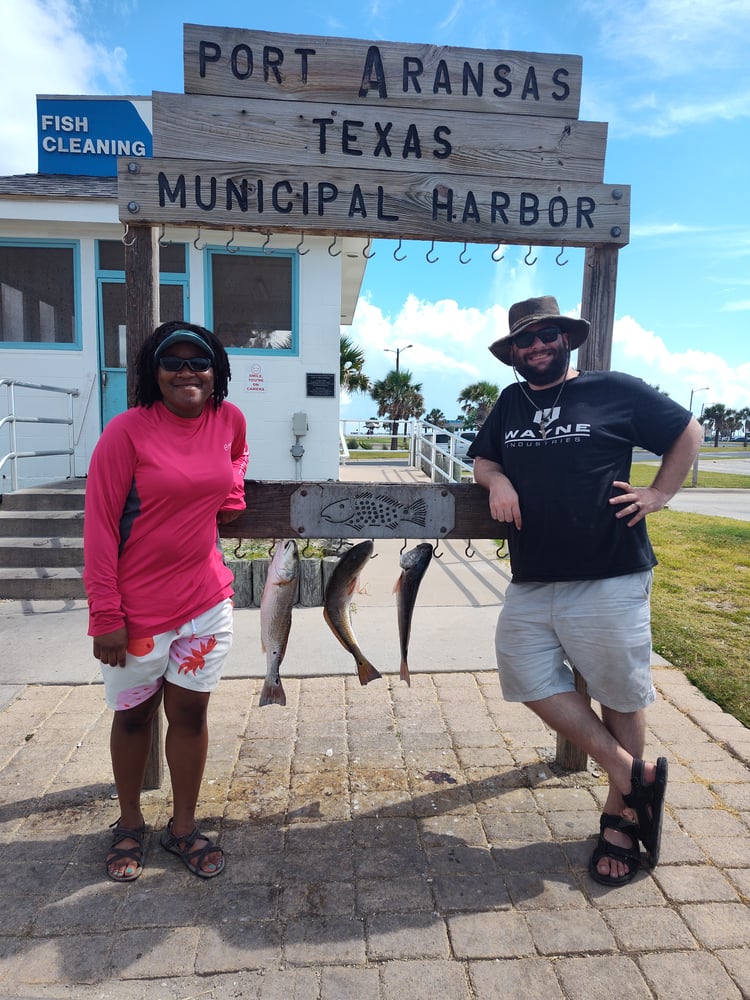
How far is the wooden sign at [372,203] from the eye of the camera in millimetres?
2902

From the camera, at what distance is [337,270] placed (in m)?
8.84

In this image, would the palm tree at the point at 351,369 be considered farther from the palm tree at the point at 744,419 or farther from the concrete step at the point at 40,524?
the palm tree at the point at 744,419

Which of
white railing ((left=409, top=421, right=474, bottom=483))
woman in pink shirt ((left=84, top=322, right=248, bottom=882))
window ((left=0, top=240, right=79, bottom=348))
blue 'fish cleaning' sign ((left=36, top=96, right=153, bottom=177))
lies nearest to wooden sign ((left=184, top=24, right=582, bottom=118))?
woman in pink shirt ((left=84, top=322, right=248, bottom=882))

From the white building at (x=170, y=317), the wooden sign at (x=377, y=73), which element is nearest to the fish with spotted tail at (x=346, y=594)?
the wooden sign at (x=377, y=73)

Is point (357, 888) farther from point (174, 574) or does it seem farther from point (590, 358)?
point (590, 358)

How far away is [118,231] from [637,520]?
8.15m

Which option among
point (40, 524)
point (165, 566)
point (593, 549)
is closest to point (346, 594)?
point (165, 566)

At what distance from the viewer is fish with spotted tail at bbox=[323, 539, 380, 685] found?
284cm

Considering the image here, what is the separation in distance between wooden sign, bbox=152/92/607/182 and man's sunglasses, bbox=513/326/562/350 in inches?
33.6

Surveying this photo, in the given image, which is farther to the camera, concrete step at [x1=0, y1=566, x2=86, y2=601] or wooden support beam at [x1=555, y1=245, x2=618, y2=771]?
concrete step at [x1=0, y1=566, x2=86, y2=601]

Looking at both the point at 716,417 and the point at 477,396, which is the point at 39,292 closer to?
the point at 477,396

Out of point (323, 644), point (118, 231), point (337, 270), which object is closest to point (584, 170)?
point (323, 644)

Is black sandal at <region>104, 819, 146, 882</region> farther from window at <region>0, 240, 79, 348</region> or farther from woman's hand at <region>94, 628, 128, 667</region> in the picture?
window at <region>0, 240, 79, 348</region>

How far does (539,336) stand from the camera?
2.75 m
